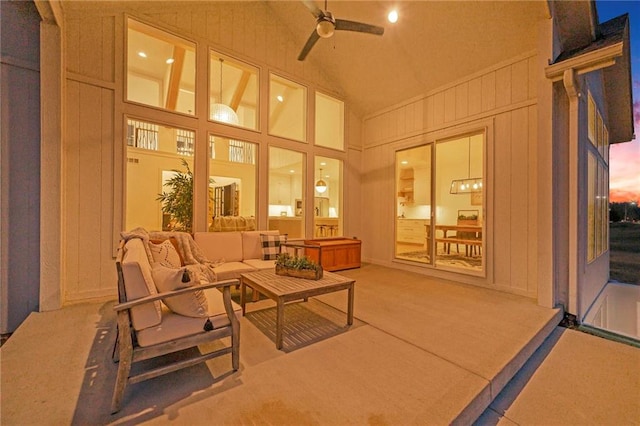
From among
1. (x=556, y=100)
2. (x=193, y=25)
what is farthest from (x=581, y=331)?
(x=193, y=25)

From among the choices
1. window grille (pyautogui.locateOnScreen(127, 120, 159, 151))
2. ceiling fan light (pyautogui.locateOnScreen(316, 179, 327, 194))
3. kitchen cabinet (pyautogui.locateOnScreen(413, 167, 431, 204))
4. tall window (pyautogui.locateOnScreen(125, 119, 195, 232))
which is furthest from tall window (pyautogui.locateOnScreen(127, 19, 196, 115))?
kitchen cabinet (pyautogui.locateOnScreen(413, 167, 431, 204))

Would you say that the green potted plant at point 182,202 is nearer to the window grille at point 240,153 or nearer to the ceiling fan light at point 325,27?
the window grille at point 240,153

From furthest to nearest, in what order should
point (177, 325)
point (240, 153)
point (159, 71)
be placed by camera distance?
point (240, 153), point (159, 71), point (177, 325)

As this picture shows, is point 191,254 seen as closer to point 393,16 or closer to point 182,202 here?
point 182,202

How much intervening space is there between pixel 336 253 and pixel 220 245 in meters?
2.24

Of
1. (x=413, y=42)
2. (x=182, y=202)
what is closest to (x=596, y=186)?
(x=413, y=42)

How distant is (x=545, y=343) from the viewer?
271cm

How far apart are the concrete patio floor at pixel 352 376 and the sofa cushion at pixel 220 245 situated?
4.44 ft

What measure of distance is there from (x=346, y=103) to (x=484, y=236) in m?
4.16

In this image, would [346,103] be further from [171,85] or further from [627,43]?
[627,43]

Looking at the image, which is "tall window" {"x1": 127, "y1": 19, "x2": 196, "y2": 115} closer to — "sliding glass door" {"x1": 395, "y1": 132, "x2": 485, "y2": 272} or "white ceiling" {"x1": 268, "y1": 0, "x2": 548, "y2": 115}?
"white ceiling" {"x1": 268, "y1": 0, "x2": 548, "y2": 115}

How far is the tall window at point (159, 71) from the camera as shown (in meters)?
5.50

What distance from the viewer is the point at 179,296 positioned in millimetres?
1809

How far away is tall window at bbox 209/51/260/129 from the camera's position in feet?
15.5
